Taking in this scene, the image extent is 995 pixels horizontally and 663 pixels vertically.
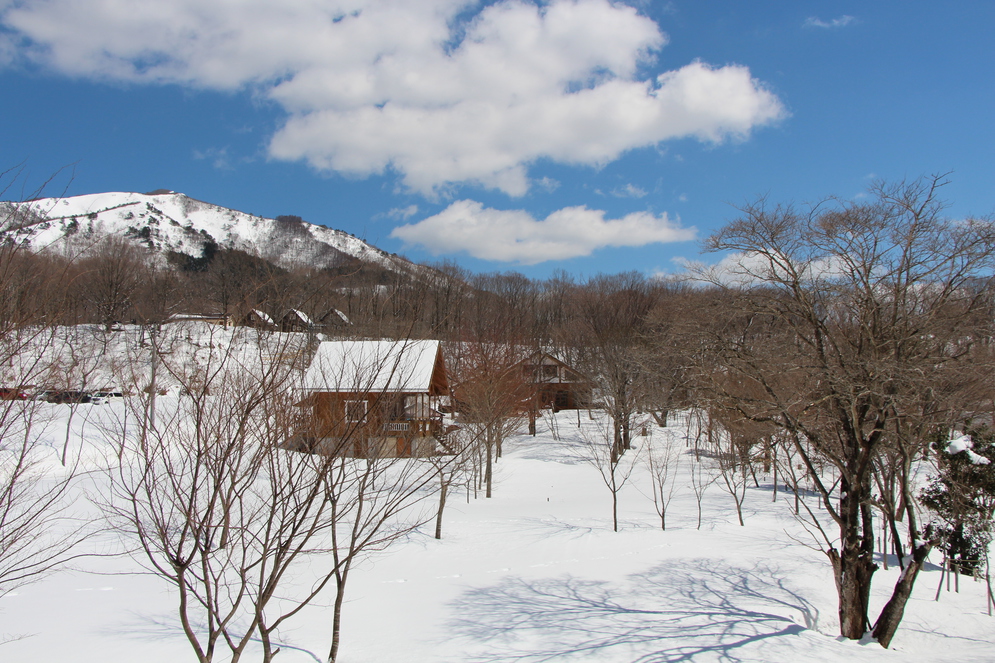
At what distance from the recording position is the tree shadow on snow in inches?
330

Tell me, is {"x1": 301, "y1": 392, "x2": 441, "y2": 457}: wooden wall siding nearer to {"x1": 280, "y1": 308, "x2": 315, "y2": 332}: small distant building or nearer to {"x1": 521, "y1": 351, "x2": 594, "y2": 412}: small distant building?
{"x1": 280, "y1": 308, "x2": 315, "y2": 332}: small distant building

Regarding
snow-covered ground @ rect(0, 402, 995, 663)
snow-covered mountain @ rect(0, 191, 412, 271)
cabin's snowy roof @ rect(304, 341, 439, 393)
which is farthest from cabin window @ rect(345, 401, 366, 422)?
snow-covered mountain @ rect(0, 191, 412, 271)

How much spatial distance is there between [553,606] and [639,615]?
1638mm

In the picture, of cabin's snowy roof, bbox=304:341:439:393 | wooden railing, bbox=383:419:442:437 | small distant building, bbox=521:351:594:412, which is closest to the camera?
cabin's snowy roof, bbox=304:341:439:393

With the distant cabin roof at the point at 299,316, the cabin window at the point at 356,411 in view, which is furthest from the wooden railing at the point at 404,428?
the distant cabin roof at the point at 299,316

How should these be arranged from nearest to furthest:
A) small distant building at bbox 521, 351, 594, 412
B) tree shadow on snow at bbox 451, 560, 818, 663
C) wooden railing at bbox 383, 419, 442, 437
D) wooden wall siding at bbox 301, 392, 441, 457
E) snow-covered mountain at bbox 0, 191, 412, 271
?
1. wooden wall siding at bbox 301, 392, 441, 457
2. wooden railing at bbox 383, 419, 442, 437
3. tree shadow on snow at bbox 451, 560, 818, 663
4. small distant building at bbox 521, 351, 594, 412
5. snow-covered mountain at bbox 0, 191, 412, 271

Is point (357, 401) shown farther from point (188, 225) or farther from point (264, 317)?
point (188, 225)

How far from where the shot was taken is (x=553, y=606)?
10.8 meters

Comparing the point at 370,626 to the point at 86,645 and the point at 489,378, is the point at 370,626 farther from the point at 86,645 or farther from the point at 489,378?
the point at 489,378

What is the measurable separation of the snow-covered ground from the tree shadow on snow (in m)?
0.04

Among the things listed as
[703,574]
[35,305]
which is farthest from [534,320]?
[35,305]

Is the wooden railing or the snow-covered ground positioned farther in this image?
the snow-covered ground

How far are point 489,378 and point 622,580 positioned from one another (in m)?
9.98

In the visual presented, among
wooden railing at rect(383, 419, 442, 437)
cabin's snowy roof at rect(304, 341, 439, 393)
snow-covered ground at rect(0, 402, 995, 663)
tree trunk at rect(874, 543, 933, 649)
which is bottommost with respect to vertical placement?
snow-covered ground at rect(0, 402, 995, 663)
